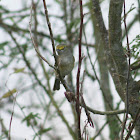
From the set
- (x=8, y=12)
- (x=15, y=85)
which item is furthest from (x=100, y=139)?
(x=8, y=12)

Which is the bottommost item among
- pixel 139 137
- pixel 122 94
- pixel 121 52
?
pixel 139 137

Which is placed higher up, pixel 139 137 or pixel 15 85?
pixel 15 85

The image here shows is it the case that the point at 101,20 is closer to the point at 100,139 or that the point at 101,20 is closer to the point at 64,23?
the point at 64,23

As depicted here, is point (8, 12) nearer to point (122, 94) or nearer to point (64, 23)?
point (64, 23)

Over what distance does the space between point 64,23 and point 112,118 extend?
2.26m

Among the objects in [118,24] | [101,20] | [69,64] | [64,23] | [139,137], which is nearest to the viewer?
[118,24]

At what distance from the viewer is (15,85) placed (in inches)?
243

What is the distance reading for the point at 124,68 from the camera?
2.38m

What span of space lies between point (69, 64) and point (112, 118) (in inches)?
37.1

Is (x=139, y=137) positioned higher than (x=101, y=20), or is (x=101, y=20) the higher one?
(x=101, y=20)

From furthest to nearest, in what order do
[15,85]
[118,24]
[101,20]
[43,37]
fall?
[15,85] → [43,37] → [101,20] → [118,24]

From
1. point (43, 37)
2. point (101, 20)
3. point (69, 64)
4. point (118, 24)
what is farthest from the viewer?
point (43, 37)

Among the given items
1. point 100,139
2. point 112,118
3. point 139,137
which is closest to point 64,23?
point 112,118

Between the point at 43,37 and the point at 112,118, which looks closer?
the point at 112,118
